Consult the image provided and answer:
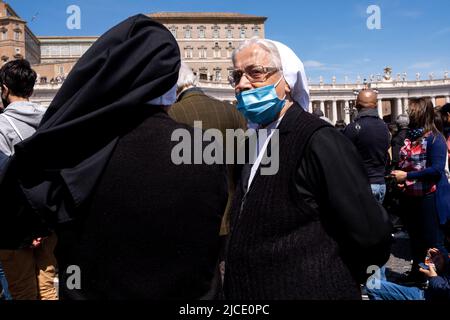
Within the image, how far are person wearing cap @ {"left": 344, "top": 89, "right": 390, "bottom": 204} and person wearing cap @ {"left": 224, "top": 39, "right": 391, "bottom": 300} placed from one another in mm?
3637

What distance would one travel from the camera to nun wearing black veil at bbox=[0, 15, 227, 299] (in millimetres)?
1758

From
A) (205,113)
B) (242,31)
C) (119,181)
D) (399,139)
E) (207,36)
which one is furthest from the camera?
(242,31)

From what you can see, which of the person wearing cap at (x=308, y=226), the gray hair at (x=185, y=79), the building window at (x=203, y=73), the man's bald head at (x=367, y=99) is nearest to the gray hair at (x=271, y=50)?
the person wearing cap at (x=308, y=226)

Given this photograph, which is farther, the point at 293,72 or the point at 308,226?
the point at 293,72

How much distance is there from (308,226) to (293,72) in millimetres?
814

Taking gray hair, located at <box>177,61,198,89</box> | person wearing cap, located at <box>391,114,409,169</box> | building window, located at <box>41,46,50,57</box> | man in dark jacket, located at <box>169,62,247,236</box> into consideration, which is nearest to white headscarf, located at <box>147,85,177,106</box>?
man in dark jacket, located at <box>169,62,247,236</box>

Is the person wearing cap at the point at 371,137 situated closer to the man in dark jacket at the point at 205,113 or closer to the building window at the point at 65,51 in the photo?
the man in dark jacket at the point at 205,113

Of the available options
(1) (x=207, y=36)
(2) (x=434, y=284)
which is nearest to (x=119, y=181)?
(2) (x=434, y=284)

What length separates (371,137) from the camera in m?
5.59

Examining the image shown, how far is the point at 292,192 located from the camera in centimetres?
205

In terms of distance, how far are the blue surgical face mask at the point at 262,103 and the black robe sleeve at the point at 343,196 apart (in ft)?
1.25

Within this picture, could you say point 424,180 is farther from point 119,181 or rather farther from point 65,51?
point 65,51

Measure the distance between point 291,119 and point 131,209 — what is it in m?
0.87

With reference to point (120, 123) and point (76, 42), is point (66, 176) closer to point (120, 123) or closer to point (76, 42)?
point (120, 123)
